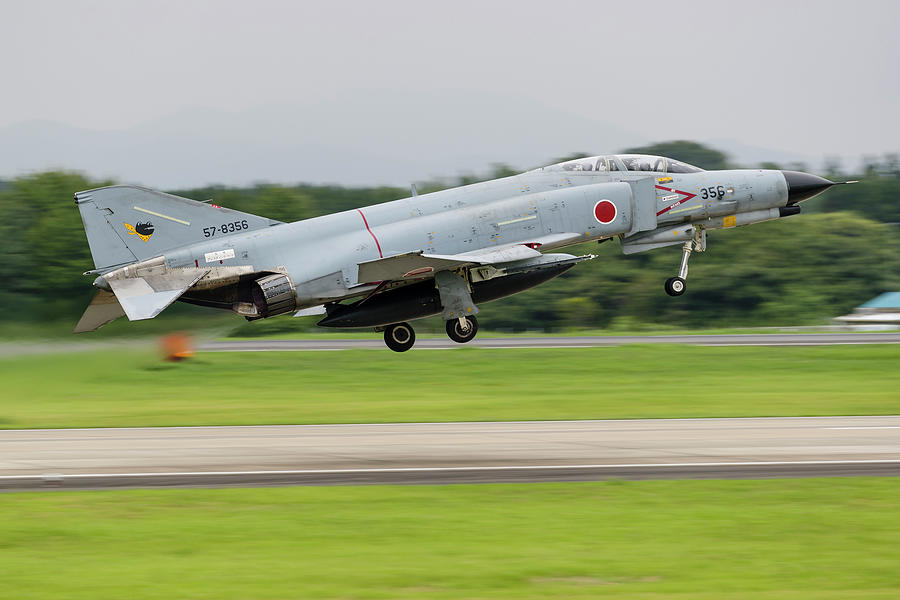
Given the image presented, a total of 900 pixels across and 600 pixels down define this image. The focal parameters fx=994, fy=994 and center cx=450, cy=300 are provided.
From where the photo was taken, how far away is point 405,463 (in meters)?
17.2

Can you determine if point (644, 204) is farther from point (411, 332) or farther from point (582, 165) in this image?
point (411, 332)

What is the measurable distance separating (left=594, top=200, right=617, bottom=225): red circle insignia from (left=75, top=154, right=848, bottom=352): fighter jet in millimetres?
32

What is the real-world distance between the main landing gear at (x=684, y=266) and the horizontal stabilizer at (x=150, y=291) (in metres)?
10.4

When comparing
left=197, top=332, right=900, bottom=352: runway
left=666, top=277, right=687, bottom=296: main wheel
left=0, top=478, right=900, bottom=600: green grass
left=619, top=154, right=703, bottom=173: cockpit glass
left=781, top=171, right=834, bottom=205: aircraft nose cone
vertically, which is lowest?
left=197, top=332, right=900, bottom=352: runway

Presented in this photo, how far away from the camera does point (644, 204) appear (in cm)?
2292

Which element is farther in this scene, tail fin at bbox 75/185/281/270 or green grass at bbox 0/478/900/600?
tail fin at bbox 75/185/281/270

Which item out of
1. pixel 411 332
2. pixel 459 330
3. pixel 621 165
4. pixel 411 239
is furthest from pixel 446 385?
pixel 621 165

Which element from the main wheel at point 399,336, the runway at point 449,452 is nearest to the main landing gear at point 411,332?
the main wheel at point 399,336

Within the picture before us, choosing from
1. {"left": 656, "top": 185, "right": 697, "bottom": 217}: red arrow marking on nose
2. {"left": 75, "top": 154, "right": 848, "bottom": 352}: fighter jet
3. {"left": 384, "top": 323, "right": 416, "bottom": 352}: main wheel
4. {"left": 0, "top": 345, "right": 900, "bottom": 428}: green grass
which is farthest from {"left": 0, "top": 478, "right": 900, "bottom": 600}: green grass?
{"left": 656, "top": 185, "right": 697, "bottom": 217}: red arrow marking on nose

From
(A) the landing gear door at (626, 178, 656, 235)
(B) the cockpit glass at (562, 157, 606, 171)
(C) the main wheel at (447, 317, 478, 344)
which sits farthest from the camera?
(B) the cockpit glass at (562, 157, 606, 171)

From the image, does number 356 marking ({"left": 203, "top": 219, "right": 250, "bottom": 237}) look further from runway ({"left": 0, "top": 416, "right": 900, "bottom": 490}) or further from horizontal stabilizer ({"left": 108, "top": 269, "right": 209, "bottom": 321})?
runway ({"left": 0, "top": 416, "right": 900, "bottom": 490})

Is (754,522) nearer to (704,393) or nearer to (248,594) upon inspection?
(248,594)

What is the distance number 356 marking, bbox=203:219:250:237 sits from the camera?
71.2 ft

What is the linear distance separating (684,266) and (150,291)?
11801mm
